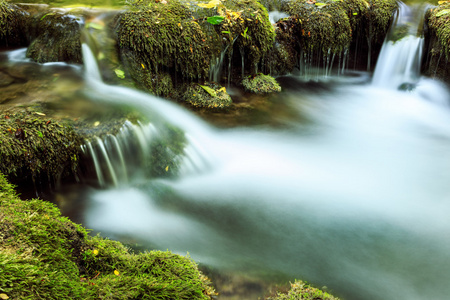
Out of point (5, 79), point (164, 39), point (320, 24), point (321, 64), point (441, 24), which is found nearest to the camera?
point (5, 79)

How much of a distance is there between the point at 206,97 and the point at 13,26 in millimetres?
3690

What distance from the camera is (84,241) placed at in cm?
235

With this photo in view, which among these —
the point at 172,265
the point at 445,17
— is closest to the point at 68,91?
the point at 172,265

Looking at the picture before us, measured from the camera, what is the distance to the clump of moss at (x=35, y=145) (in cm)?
357

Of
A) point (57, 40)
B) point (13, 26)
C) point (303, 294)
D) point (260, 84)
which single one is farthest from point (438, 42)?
point (13, 26)

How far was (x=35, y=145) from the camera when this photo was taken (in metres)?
3.71

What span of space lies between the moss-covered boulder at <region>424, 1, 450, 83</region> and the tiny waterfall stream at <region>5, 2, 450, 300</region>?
1158 millimetres

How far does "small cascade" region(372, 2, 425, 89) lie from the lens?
720cm

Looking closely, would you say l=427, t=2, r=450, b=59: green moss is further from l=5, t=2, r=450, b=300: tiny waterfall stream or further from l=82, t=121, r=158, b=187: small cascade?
l=82, t=121, r=158, b=187: small cascade

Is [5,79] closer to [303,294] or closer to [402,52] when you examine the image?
[303,294]

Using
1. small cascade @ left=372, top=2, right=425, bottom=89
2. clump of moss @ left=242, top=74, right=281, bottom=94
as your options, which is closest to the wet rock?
clump of moss @ left=242, top=74, right=281, bottom=94

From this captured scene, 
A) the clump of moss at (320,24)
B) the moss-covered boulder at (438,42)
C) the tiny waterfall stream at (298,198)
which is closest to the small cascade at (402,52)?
the moss-covered boulder at (438,42)

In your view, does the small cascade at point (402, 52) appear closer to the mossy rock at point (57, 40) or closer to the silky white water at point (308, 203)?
the silky white water at point (308, 203)

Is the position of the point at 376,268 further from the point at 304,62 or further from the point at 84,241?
the point at 304,62
